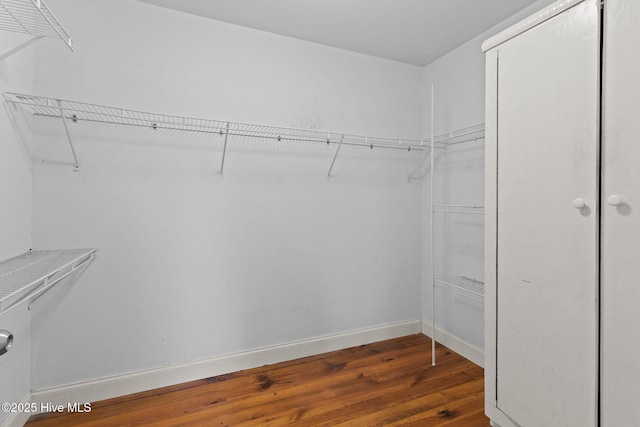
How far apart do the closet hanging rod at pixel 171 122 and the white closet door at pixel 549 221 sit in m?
1.04

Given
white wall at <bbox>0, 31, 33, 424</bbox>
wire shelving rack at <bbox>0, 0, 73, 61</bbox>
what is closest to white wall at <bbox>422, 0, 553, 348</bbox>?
wire shelving rack at <bbox>0, 0, 73, 61</bbox>

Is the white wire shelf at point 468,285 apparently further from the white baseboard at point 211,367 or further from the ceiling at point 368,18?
the ceiling at point 368,18

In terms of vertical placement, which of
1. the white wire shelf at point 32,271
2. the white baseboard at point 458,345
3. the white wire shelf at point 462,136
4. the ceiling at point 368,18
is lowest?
the white baseboard at point 458,345

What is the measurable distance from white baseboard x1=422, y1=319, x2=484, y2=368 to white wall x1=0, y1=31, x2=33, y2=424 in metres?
2.60

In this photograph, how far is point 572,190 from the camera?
112cm

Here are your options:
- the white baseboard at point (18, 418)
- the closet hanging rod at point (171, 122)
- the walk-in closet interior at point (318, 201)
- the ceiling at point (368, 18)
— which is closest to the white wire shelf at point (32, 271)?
the walk-in closet interior at point (318, 201)

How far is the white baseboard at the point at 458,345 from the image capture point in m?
2.14

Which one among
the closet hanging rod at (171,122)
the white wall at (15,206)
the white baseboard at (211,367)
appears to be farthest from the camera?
the white baseboard at (211,367)

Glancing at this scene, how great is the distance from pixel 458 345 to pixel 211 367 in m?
1.75

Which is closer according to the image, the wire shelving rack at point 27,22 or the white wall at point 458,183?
the wire shelving rack at point 27,22

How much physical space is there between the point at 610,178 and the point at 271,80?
1.89m

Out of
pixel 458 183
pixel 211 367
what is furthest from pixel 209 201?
pixel 458 183

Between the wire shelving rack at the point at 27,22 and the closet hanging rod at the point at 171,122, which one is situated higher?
the wire shelving rack at the point at 27,22

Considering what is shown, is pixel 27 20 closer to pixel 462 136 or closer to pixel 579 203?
pixel 579 203
